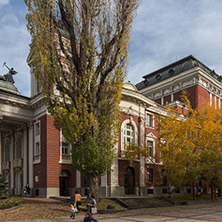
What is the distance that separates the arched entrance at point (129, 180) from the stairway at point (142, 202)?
5.88m

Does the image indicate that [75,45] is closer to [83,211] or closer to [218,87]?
[83,211]

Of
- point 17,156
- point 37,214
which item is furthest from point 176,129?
point 17,156

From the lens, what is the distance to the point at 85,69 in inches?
792

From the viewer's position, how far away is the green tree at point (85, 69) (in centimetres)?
1941

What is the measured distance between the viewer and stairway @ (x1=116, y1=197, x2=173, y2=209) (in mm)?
20763

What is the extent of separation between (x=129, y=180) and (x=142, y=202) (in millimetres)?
7910

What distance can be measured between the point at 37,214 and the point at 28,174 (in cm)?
1560

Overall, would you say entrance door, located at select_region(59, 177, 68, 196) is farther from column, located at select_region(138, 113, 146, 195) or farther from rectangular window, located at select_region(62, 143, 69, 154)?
column, located at select_region(138, 113, 146, 195)

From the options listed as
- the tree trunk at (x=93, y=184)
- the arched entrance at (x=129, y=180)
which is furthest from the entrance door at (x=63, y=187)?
the tree trunk at (x=93, y=184)

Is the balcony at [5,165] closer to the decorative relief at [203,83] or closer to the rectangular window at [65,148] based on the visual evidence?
Result: the rectangular window at [65,148]

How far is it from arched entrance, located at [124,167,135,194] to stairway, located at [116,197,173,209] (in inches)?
232

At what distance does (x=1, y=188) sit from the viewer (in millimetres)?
19859

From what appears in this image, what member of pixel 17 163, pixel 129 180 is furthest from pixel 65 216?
pixel 17 163

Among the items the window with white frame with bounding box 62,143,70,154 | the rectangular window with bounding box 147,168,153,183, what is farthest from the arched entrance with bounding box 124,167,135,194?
the window with white frame with bounding box 62,143,70,154
